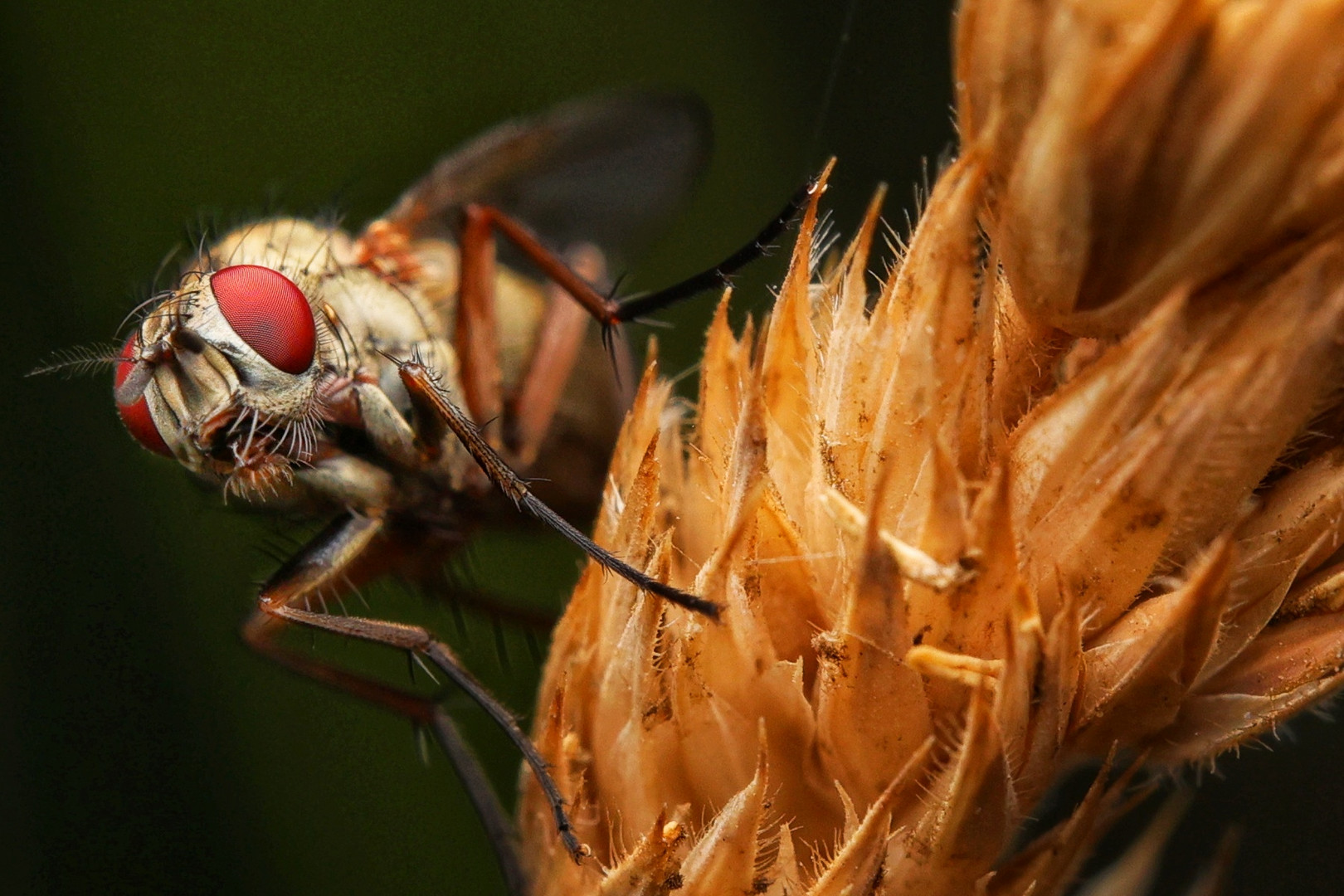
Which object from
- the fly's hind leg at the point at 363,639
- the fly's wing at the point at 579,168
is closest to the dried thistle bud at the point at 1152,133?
the fly's hind leg at the point at 363,639

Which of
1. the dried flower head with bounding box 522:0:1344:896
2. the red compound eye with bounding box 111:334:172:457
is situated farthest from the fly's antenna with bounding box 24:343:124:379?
the dried flower head with bounding box 522:0:1344:896

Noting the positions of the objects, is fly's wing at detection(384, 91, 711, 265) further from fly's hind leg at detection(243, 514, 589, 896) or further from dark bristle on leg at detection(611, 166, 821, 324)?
fly's hind leg at detection(243, 514, 589, 896)

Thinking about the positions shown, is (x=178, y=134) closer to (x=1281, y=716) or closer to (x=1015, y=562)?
(x=1015, y=562)

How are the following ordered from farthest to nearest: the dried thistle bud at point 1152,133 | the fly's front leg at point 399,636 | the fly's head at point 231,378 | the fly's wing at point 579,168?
the fly's wing at point 579,168, the fly's head at point 231,378, the fly's front leg at point 399,636, the dried thistle bud at point 1152,133

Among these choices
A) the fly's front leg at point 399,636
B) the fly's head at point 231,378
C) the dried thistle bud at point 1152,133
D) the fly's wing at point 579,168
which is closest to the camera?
the dried thistle bud at point 1152,133

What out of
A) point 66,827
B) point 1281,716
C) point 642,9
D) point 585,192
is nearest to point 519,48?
point 642,9

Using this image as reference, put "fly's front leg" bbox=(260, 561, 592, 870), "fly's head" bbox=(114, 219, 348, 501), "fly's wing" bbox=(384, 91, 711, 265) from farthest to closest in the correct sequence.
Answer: "fly's wing" bbox=(384, 91, 711, 265) → "fly's head" bbox=(114, 219, 348, 501) → "fly's front leg" bbox=(260, 561, 592, 870)

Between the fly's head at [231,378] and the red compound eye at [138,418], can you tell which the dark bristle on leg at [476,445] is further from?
the red compound eye at [138,418]
